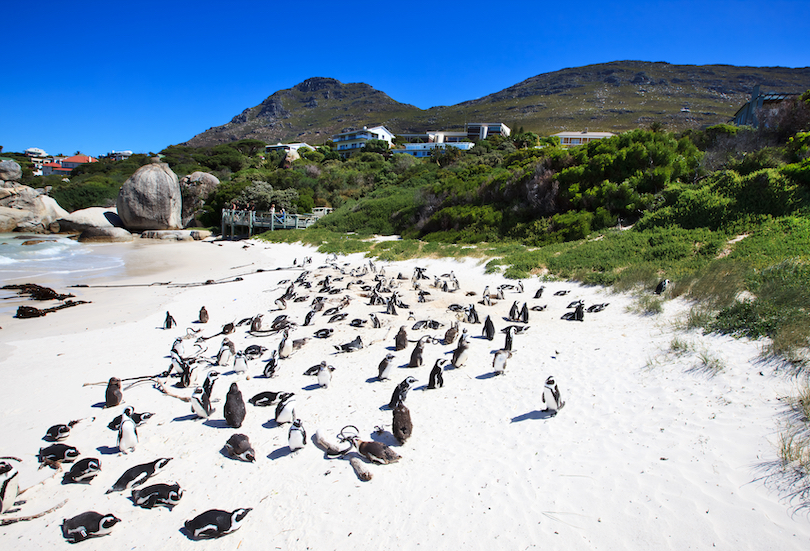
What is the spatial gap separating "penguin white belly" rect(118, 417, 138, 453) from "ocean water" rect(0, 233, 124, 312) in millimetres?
10107

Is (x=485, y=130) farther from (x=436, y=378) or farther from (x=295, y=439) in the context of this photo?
(x=295, y=439)

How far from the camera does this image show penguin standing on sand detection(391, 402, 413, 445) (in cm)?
455

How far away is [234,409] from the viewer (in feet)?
16.8

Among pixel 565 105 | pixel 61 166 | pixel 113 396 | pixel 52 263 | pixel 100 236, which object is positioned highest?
pixel 565 105

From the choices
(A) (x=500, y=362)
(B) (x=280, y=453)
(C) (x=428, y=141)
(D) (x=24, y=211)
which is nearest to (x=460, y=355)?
(A) (x=500, y=362)

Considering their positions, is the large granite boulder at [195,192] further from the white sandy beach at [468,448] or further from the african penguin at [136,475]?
the african penguin at [136,475]

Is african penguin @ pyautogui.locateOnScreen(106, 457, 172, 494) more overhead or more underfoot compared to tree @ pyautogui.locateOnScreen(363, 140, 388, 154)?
more underfoot

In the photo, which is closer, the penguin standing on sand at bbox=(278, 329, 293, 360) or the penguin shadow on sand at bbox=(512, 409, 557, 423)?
the penguin shadow on sand at bbox=(512, 409, 557, 423)

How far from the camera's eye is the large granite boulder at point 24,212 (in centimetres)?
3228

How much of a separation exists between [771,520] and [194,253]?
83.1 ft

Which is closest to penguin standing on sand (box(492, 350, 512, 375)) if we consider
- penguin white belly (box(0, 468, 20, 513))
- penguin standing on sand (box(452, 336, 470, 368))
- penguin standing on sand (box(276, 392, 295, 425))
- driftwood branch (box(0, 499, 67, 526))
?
penguin standing on sand (box(452, 336, 470, 368))

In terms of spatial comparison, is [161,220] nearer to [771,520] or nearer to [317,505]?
[317,505]

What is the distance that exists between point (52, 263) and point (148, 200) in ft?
48.5

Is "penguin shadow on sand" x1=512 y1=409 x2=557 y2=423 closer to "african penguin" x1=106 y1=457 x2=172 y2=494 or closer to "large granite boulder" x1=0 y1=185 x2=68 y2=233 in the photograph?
"african penguin" x1=106 y1=457 x2=172 y2=494
